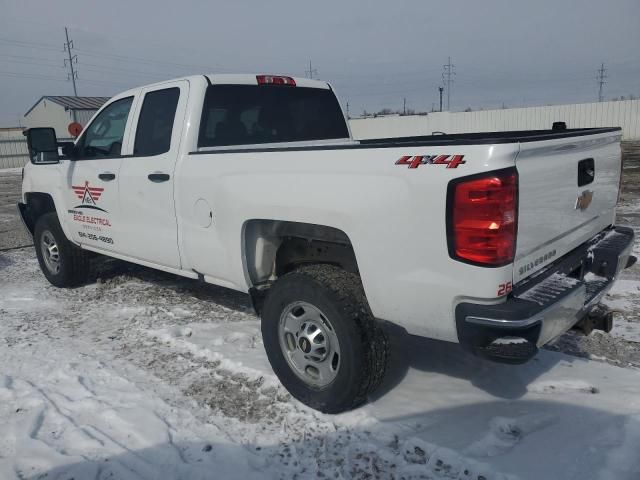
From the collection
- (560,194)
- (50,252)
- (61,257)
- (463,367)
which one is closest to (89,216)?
(61,257)

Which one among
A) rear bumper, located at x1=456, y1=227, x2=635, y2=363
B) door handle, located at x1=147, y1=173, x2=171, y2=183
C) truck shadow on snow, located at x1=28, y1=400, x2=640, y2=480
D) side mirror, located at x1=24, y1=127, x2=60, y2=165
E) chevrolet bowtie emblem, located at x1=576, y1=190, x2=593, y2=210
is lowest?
truck shadow on snow, located at x1=28, y1=400, x2=640, y2=480

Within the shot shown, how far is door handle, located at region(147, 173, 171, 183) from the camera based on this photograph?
4004 millimetres

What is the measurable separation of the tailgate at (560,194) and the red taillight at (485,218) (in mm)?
87

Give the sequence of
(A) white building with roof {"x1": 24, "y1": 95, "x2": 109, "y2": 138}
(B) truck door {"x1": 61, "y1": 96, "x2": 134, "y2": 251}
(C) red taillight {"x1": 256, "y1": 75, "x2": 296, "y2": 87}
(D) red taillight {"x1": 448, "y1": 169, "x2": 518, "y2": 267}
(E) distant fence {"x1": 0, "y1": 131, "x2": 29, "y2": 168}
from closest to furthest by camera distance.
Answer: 1. (D) red taillight {"x1": 448, "y1": 169, "x2": 518, "y2": 267}
2. (C) red taillight {"x1": 256, "y1": 75, "x2": 296, "y2": 87}
3. (B) truck door {"x1": 61, "y1": 96, "x2": 134, "y2": 251}
4. (E) distant fence {"x1": 0, "y1": 131, "x2": 29, "y2": 168}
5. (A) white building with roof {"x1": 24, "y1": 95, "x2": 109, "y2": 138}

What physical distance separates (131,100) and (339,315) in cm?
299

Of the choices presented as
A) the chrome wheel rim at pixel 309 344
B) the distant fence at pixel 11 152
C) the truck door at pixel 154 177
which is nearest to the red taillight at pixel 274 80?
the truck door at pixel 154 177

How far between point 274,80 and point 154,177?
1.36 m

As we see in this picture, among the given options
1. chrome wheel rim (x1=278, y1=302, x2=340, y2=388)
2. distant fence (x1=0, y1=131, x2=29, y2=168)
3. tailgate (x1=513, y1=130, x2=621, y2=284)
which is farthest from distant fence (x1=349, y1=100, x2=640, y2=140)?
chrome wheel rim (x1=278, y1=302, x2=340, y2=388)

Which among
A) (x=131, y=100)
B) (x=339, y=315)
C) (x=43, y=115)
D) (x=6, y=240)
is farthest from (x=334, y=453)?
(x=43, y=115)

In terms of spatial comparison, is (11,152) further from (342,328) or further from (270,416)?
(342,328)

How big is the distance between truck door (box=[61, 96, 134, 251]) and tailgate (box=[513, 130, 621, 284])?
344 centimetres

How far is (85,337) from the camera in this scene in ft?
15.1

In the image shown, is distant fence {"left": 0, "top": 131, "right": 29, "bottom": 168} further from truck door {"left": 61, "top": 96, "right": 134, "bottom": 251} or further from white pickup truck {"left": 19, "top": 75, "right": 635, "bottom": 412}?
white pickup truck {"left": 19, "top": 75, "right": 635, "bottom": 412}

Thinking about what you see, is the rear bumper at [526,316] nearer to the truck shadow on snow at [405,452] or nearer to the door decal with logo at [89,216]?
the truck shadow on snow at [405,452]
